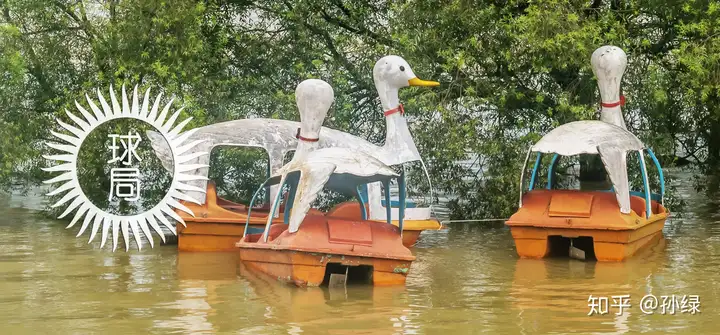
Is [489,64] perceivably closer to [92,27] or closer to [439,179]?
[439,179]

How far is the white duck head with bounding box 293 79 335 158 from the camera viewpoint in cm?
1391

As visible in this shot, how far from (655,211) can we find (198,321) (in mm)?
7791

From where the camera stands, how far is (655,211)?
1641 centimetres

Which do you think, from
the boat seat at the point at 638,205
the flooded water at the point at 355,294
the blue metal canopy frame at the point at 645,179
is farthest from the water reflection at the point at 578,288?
the blue metal canopy frame at the point at 645,179

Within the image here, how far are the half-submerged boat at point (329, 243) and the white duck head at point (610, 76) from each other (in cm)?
406

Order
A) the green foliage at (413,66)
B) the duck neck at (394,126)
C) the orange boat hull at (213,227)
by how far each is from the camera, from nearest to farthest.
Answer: the orange boat hull at (213,227)
the duck neck at (394,126)
the green foliage at (413,66)

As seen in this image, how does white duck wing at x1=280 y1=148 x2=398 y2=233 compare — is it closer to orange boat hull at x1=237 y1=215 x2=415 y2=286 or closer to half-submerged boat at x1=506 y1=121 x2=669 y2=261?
orange boat hull at x1=237 y1=215 x2=415 y2=286

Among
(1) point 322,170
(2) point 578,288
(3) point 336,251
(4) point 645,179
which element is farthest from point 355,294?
(4) point 645,179

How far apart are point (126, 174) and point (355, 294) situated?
19.1ft

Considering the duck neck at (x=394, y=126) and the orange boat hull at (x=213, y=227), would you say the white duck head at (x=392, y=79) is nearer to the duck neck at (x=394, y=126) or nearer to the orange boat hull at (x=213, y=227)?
the duck neck at (x=394, y=126)

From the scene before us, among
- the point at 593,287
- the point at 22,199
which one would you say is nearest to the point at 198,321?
the point at 593,287

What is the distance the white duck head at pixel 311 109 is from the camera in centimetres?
1391

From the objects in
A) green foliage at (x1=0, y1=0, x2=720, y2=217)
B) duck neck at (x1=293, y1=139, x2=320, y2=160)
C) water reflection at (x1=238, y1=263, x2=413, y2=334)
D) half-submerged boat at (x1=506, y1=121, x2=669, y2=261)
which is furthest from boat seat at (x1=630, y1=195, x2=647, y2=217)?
water reflection at (x1=238, y1=263, x2=413, y2=334)

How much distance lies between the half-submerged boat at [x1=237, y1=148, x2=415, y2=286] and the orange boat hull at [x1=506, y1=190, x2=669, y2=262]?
2.47m
